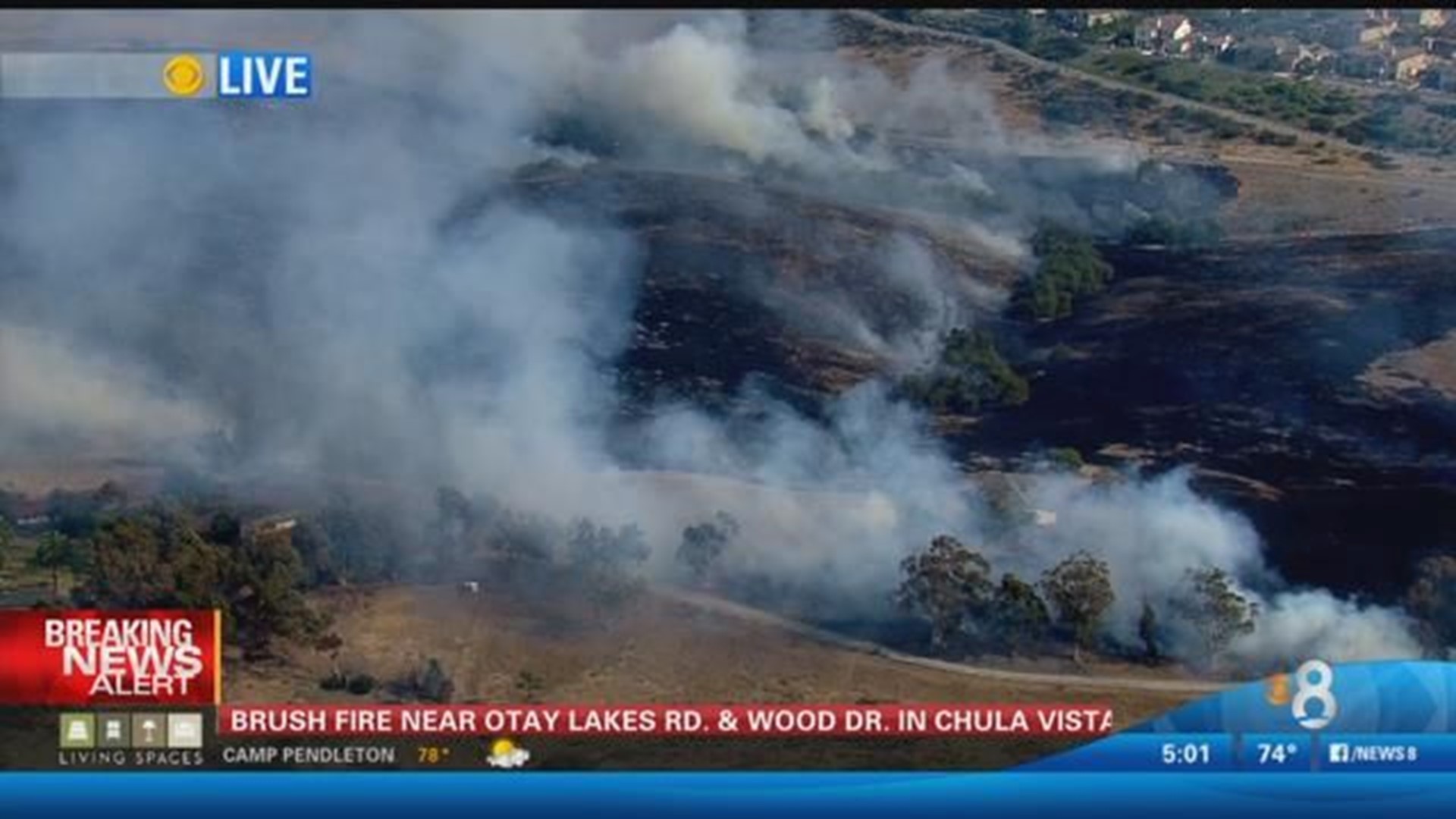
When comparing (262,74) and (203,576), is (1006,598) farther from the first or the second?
(262,74)

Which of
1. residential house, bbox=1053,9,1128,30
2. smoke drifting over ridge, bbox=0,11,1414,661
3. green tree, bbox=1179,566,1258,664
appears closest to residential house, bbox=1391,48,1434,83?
residential house, bbox=1053,9,1128,30

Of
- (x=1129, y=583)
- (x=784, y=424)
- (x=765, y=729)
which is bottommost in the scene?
(x=765, y=729)

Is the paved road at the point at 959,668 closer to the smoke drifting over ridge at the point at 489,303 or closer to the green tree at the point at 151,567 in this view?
the smoke drifting over ridge at the point at 489,303

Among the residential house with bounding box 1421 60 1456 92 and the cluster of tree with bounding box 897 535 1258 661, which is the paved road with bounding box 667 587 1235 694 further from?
the residential house with bounding box 1421 60 1456 92

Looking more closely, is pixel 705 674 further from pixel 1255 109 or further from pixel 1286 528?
pixel 1255 109

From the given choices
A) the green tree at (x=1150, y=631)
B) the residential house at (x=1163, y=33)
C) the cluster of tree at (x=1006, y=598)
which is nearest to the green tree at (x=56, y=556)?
the cluster of tree at (x=1006, y=598)

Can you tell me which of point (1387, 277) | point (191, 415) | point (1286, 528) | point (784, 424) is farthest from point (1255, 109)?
point (191, 415)
